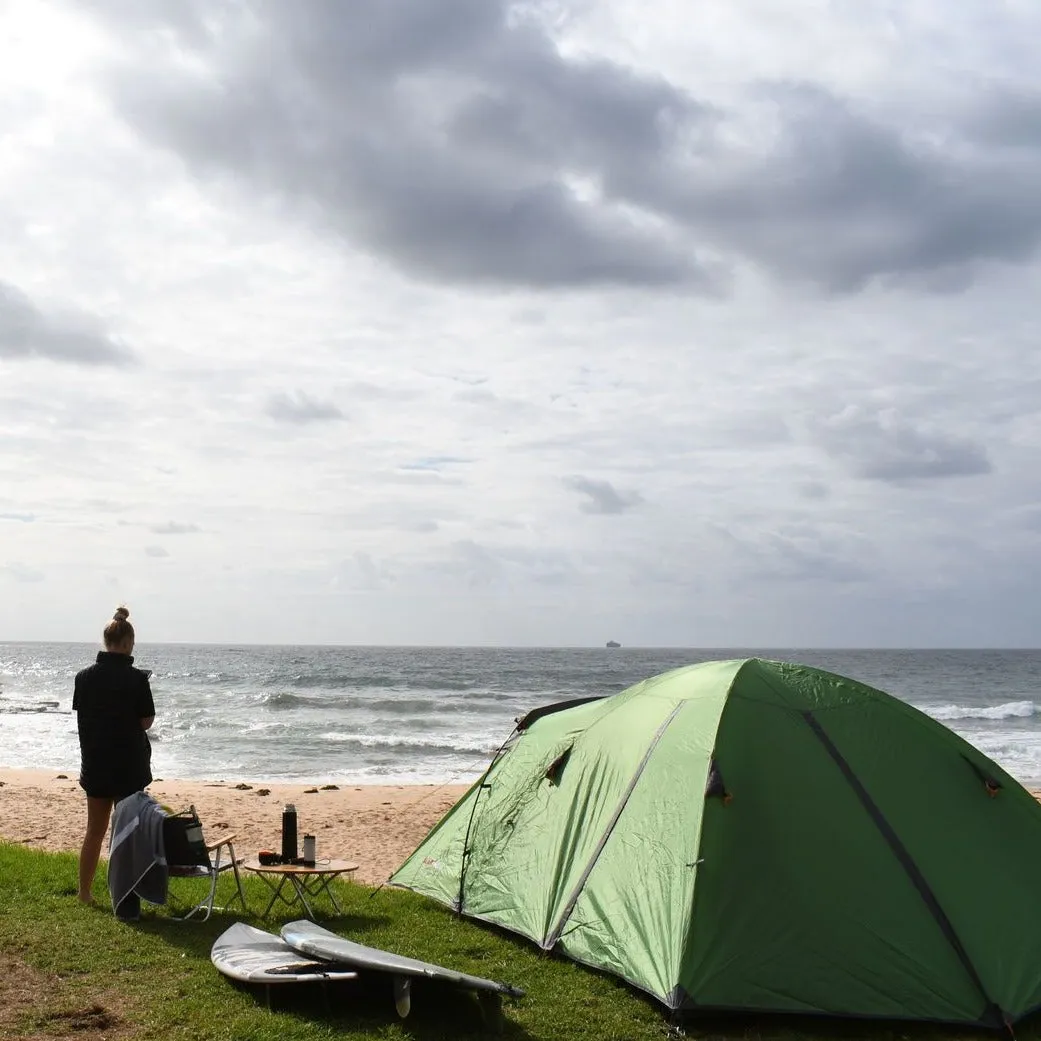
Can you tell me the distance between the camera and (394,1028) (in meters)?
4.99

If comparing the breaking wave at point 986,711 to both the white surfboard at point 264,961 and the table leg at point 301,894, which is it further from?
the white surfboard at point 264,961

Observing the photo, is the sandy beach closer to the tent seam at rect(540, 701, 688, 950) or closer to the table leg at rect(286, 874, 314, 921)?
the table leg at rect(286, 874, 314, 921)

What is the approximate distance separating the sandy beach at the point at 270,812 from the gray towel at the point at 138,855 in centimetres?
296

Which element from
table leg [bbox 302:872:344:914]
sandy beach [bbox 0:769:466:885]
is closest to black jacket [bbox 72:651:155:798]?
table leg [bbox 302:872:344:914]

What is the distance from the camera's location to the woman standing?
7242 mm

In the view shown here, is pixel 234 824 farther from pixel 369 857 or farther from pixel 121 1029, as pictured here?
pixel 121 1029

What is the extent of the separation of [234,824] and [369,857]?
3.39m

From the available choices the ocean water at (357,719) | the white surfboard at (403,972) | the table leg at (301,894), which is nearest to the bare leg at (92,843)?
the table leg at (301,894)

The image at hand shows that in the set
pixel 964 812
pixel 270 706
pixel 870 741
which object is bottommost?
pixel 270 706

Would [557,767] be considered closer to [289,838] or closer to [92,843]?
[289,838]

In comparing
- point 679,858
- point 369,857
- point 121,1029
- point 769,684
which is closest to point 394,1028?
point 121,1029

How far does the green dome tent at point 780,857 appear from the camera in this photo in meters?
5.30

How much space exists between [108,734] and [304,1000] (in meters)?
2.84

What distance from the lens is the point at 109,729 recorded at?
7.26 metres
